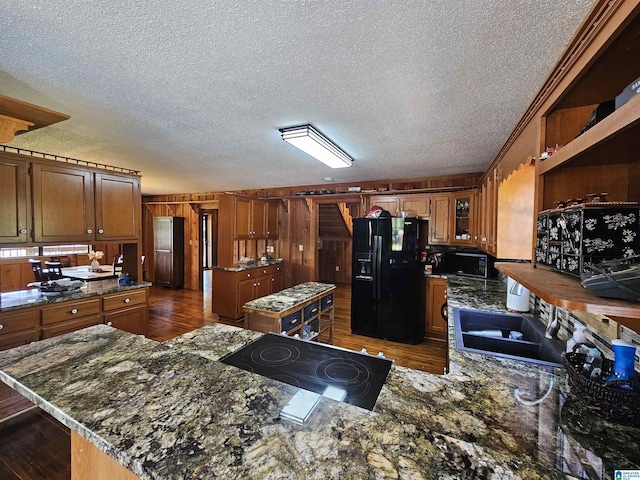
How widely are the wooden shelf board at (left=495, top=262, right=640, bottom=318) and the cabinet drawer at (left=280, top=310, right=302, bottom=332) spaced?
5.75 ft

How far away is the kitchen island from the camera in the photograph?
0.64m

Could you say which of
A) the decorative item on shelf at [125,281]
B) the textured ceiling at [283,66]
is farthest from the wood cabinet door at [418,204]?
the decorative item on shelf at [125,281]

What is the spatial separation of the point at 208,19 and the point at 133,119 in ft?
4.78

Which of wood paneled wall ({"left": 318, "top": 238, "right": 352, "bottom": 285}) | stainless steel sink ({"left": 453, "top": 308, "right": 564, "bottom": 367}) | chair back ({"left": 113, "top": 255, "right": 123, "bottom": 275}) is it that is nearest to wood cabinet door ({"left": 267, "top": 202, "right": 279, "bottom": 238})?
wood paneled wall ({"left": 318, "top": 238, "right": 352, "bottom": 285})

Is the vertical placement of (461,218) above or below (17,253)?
above

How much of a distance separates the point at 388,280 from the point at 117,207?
354 centimetres

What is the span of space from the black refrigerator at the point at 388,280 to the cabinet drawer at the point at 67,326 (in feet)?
10.3

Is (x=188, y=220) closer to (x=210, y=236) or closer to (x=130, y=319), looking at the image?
(x=210, y=236)

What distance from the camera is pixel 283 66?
1365 mm

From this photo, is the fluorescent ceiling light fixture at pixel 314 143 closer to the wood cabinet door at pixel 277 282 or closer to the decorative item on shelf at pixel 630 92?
the decorative item on shelf at pixel 630 92

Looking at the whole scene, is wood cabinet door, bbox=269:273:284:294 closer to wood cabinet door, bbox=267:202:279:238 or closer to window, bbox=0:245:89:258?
wood cabinet door, bbox=267:202:279:238

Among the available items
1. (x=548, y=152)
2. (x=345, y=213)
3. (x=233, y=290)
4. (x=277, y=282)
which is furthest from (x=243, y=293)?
(x=548, y=152)

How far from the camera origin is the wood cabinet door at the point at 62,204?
2.44m

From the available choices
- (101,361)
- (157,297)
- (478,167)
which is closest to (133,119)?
(101,361)
